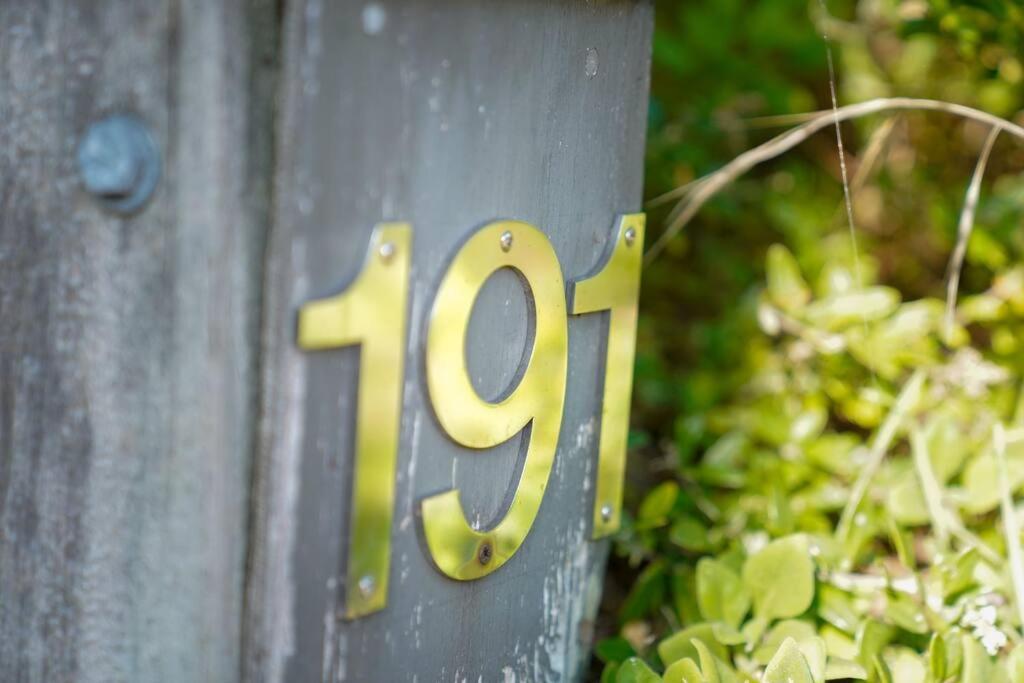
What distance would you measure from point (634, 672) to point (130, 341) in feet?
2.25

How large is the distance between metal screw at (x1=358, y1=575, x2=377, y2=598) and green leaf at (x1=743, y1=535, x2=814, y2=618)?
584mm

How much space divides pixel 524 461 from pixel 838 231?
4.63ft

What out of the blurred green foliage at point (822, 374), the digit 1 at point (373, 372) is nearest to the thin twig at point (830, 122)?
the blurred green foliage at point (822, 374)

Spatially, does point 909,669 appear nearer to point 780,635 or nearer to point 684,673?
point 780,635

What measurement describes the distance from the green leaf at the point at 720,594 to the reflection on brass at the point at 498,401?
313mm

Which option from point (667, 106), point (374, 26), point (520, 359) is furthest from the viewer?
point (667, 106)

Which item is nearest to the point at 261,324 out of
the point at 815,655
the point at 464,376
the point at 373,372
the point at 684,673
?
the point at 373,372

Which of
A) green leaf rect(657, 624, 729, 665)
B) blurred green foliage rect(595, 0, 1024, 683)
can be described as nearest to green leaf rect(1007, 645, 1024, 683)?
blurred green foliage rect(595, 0, 1024, 683)

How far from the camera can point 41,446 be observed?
98 cm

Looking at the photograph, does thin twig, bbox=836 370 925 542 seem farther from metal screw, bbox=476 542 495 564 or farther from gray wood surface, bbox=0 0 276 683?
gray wood surface, bbox=0 0 276 683

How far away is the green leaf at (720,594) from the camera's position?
136cm

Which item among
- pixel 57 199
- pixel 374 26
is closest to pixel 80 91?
pixel 57 199

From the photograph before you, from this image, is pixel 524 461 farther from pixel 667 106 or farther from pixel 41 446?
pixel 667 106

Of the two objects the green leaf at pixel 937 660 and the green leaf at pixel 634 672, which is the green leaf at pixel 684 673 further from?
the green leaf at pixel 937 660
